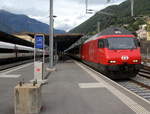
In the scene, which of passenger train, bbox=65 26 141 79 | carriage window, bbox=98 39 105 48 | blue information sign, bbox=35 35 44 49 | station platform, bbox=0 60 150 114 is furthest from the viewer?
carriage window, bbox=98 39 105 48

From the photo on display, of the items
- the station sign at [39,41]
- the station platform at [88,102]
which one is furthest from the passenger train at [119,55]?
the station platform at [88,102]

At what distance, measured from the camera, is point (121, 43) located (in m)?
15.3

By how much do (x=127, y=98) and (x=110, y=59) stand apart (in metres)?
6.54

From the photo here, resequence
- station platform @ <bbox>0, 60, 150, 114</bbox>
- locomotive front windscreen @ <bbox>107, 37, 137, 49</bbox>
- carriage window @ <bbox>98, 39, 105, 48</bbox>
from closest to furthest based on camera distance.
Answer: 1. station platform @ <bbox>0, 60, 150, 114</bbox>
2. locomotive front windscreen @ <bbox>107, 37, 137, 49</bbox>
3. carriage window @ <bbox>98, 39, 105, 48</bbox>

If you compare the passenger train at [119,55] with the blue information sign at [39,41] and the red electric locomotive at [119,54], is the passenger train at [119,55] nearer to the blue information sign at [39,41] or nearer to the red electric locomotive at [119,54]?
the red electric locomotive at [119,54]

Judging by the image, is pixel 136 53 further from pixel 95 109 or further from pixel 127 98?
pixel 95 109

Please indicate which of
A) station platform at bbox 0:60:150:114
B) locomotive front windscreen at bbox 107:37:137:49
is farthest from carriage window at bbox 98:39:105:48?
station platform at bbox 0:60:150:114

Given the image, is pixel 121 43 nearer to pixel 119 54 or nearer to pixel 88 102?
pixel 119 54

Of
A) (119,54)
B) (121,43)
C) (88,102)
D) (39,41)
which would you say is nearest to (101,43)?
Answer: (121,43)

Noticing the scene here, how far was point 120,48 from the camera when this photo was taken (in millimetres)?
15008

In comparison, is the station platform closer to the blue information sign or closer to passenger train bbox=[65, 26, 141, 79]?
the blue information sign

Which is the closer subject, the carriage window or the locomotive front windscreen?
the locomotive front windscreen

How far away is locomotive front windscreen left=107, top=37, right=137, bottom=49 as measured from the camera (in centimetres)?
1510

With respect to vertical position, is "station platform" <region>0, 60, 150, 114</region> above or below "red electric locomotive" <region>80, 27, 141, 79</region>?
below
